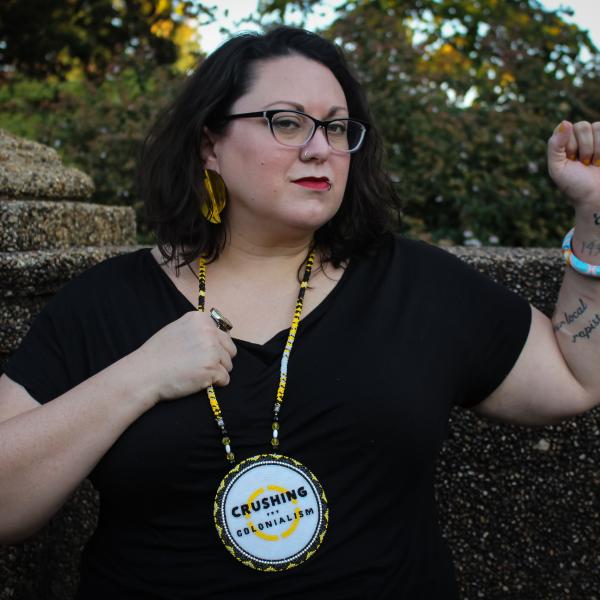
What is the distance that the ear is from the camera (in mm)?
2135

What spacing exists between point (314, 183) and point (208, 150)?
40 cm

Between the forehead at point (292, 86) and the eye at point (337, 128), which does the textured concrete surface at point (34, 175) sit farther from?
the eye at point (337, 128)

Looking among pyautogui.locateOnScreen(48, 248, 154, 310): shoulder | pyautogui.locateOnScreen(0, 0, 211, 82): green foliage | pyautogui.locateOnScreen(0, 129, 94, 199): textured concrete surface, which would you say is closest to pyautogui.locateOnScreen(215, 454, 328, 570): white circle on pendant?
pyautogui.locateOnScreen(48, 248, 154, 310): shoulder

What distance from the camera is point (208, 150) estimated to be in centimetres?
217

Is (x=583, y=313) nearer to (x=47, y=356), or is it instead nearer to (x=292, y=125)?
(x=292, y=125)

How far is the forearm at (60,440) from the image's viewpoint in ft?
5.59

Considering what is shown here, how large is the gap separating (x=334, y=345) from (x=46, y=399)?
70 centimetres

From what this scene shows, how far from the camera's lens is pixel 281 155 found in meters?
1.91

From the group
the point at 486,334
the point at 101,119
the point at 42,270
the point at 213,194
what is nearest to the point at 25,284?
the point at 42,270

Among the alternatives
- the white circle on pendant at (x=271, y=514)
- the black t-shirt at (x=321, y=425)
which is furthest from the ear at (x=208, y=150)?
the white circle on pendant at (x=271, y=514)

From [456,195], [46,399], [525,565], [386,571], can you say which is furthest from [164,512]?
[456,195]

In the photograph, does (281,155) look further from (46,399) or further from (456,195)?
(456,195)

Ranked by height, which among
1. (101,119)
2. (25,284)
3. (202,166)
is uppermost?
(202,166)

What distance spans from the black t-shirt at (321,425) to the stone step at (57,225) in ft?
Result: 2.16
